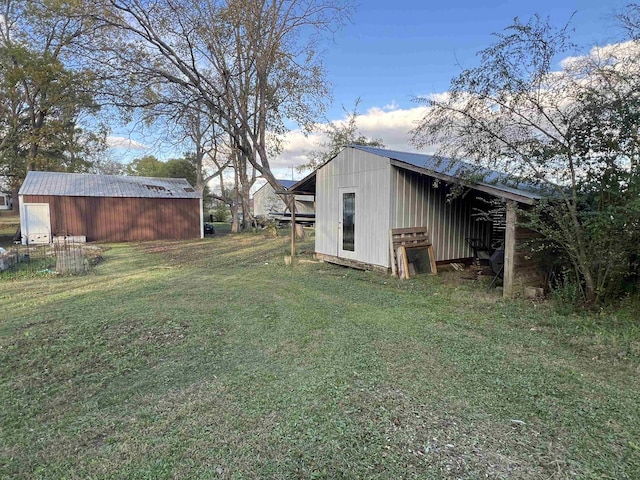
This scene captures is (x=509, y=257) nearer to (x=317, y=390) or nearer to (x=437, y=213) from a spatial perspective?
(x=437, y=213)

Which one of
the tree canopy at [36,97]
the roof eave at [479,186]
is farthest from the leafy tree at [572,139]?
the tree canopy at [36,97]

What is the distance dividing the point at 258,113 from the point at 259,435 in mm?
14228

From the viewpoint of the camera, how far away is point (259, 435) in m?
2.30

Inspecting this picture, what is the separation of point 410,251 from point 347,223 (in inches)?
68.6

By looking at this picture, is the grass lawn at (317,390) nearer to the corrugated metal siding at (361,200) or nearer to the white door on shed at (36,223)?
the corrugated metal siding at (361,200)

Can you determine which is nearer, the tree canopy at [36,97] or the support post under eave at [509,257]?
the support post under eave at [509,257]

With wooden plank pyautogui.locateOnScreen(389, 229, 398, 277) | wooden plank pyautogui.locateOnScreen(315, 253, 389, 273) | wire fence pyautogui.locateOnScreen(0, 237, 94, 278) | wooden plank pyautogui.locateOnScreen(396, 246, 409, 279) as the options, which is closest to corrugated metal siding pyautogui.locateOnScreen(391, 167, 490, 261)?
wooden plank pyautogui.locateOnScreen(389, 229, 398, 277)

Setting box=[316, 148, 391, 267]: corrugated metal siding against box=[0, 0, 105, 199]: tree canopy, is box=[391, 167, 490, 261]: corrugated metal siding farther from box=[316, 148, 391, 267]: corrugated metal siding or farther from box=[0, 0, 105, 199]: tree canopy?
box=[0, 0, 105, 199]: tree canopy

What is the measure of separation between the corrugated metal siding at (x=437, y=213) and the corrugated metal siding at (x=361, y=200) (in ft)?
0.99

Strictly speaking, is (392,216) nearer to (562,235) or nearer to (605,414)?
(562,235)

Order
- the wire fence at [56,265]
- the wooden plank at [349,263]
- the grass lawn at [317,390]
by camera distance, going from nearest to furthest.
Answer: the grass lawn at [317,390]
the wooden plank at [349,263]
the wire fence at [56,265]

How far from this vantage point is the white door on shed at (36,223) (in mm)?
14781

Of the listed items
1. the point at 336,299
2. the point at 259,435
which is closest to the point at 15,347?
the point at 259,435

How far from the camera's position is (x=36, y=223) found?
1495cm
